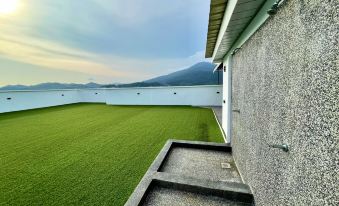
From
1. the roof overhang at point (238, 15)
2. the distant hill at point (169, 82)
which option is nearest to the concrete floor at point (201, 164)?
the roof overhang at point (238, 15)

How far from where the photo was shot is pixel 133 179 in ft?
8.73

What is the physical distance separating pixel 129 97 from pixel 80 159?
9.53m

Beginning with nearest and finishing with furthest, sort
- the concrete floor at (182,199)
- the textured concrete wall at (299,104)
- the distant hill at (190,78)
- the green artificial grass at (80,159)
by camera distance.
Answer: the textured concrete wall at (299,104)
the concrete floor at (182,199)
the green artificial grass at (80,159)
the distant hill at (190,78)

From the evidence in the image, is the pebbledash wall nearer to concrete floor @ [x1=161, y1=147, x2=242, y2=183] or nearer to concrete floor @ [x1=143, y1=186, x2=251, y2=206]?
concrete floor @ [x1=161, y1=147, x2=242, y2=183]

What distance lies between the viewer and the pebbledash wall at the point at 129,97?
10053mm

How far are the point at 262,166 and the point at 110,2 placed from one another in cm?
1062

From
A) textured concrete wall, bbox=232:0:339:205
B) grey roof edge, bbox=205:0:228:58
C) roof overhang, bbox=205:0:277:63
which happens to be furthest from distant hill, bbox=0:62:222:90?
textured concrete wall, bbox=232:0:339:205

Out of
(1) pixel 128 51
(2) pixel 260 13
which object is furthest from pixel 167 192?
(1) pixel 128 51

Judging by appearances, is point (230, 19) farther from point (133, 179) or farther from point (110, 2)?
point (110, 2)

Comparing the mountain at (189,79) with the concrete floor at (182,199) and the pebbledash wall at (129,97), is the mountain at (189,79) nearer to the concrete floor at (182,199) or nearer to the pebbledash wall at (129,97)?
the pebbledash wall at (129,97)

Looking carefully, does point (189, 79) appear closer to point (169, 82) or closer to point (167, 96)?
point (169, 82)

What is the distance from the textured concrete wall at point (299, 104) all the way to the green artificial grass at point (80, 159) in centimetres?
194

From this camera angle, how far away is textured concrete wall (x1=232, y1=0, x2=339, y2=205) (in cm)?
71

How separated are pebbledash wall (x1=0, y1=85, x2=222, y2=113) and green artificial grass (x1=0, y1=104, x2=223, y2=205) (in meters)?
4.96
